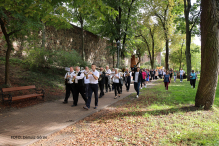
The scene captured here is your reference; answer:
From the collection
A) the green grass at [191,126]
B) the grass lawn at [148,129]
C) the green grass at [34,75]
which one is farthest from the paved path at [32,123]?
the green grass at [34,75]

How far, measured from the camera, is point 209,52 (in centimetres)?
621

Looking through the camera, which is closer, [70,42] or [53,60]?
[53,60]

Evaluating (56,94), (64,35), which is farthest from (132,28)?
(56,94)

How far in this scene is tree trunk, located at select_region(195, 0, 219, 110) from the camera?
6145 millimetres

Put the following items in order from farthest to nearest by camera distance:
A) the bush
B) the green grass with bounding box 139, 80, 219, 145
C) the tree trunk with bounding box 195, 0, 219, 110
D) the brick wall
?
the brick wall
the bush
the tree trunk with bounding box 195, 0, 219, 110
the green grass with bounding box 139, 80, 219, 145

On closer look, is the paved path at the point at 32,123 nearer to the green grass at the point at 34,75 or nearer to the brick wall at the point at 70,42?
the green grass at the point at 34,75

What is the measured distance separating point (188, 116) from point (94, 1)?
574 cm

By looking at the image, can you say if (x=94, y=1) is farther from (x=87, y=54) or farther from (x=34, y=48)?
(x=87, y=54)

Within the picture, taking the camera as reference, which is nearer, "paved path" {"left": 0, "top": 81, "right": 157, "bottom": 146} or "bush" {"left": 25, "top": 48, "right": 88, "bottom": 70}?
"paved path" {"left": 0, "top": 81, "right": 157, "bottom": 146}

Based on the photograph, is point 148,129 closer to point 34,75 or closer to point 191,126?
point 191,126

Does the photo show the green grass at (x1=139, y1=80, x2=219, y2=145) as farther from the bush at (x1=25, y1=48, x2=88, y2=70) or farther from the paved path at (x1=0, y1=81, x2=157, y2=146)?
the bush at (x1=25, y1=48, x2=88, y2=70)

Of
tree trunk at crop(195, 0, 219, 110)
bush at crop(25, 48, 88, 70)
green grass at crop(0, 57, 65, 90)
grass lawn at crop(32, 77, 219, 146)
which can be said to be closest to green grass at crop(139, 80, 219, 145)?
grass lawn at crop(32, 77, 219, 146)

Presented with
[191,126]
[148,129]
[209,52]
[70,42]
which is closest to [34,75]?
[70,42]

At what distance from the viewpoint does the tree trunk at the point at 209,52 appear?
6.14 metres
